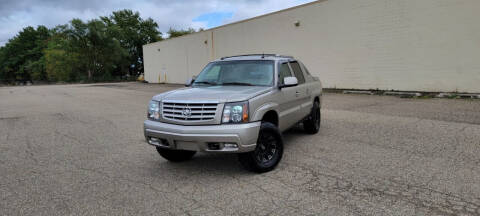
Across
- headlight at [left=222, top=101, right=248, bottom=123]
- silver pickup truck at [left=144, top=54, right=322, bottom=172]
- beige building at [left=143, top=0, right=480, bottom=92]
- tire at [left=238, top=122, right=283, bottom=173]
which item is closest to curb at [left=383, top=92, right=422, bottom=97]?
beige building at [left=143, top=0, right=480, bottom=92]

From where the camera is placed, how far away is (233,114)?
3910 mm

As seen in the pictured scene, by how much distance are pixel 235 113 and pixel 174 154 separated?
1493mm

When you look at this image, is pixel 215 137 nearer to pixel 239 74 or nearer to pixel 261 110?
pixel 261 110

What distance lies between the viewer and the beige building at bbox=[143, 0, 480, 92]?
40.2 ft

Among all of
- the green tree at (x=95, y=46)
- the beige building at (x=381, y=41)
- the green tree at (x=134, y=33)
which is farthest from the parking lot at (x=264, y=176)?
the green tree at (x=134, y=33)

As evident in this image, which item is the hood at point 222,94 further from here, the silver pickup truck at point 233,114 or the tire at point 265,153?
the tire at point 265,153

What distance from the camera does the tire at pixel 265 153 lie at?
13.5 ft

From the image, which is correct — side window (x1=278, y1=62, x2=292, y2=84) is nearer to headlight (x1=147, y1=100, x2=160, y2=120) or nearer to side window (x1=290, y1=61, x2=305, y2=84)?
side window (x1=290, y1=61, x2=305, y2=84)

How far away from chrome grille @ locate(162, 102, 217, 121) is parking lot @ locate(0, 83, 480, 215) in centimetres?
85

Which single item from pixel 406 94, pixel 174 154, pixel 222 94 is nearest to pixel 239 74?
pixel 222 94

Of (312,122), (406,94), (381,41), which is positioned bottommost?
(312,122)

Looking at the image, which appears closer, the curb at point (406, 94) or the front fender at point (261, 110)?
the front fender at point (261, 110)

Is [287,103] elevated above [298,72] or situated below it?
below

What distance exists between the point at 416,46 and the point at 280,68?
439 inches
